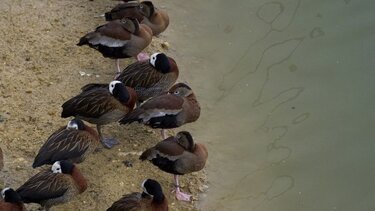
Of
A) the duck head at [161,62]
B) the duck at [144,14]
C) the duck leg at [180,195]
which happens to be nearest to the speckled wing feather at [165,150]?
the duck leg at [180,195]

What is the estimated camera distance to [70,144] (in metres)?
6.70

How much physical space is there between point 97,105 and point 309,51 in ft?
9.72

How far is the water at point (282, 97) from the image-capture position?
715cm

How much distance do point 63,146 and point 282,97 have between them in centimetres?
265

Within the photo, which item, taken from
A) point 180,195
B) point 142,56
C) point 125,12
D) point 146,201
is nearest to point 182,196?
point 180,195

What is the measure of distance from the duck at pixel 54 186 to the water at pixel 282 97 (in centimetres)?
126

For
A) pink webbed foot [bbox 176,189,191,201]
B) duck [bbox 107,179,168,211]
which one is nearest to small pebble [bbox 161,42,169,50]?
pink webbed foot [bbox 176,189,191,201]

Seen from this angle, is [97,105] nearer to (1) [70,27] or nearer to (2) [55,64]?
(2) [55,64]

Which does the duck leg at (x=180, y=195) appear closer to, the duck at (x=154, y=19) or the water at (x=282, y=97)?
the water at (x=282, y=97)

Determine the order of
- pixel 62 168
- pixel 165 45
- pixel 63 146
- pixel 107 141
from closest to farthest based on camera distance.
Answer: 1. pixel 62 168
2. pixel 63 146
3. pixel 107 141
4. pixel 165 45

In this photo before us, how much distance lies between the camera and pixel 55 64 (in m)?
8.23

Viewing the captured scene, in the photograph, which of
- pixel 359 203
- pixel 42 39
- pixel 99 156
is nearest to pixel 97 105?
pixel 99 156

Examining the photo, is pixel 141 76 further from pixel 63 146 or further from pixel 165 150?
pixel 63 146

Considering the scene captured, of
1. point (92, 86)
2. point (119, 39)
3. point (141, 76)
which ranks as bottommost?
point (92, 86)
